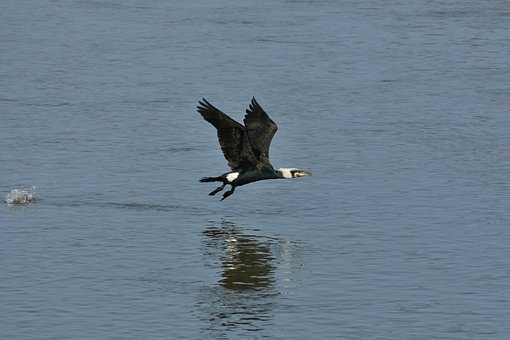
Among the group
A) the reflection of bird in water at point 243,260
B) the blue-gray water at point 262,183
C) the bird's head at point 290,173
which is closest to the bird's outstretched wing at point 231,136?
the bird's head at point 290,173

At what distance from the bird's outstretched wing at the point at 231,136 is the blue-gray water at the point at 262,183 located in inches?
35.5

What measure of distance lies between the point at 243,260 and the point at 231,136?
2085mm

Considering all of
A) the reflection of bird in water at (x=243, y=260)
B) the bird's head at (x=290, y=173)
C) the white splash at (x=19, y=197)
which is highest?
the bird's head at (x=290, y=173)

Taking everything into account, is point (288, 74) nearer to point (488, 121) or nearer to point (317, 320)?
point (488, 121)

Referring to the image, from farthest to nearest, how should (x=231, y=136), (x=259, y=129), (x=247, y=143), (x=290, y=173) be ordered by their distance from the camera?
(x=290, y=173)
(x=259, y=129)
(x=247, y=143)
(x=231, y=136)

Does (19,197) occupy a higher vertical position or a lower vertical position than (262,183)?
higher

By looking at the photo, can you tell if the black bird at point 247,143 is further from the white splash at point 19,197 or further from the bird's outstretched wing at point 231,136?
the white splash at point 19,197

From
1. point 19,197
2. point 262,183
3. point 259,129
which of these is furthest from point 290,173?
point 19,197

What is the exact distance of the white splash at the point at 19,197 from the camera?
21.4 meters

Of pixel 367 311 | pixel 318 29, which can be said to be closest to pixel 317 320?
pixel 367 311

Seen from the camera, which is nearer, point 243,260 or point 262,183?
point 243,260

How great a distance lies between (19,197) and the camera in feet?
70.3

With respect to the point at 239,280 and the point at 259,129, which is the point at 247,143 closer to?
the point at 259,129

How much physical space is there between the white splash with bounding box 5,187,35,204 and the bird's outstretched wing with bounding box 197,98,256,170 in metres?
3.13
